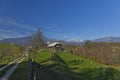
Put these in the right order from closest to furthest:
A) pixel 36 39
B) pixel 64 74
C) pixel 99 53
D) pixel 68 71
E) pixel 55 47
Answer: pixel 64 74
pixel 68 71
pixel 36 39
pixel 99 53
pixel 55 47

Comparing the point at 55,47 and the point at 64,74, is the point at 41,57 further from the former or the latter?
the point at 55,47

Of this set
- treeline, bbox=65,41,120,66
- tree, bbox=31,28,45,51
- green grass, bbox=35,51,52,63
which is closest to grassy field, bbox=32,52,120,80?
green grass, bbox=35,51,52,63

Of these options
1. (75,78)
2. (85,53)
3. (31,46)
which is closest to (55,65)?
(75,78)

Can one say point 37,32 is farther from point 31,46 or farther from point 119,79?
point 119,79

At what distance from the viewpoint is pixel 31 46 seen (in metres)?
94.5

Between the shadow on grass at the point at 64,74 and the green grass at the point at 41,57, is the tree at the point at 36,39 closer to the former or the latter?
the green grass at the point at 41,57

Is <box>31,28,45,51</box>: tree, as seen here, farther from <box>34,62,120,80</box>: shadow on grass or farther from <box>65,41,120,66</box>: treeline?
<box>65,41,120,66</box>: treeline

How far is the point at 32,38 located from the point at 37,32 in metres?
9.20

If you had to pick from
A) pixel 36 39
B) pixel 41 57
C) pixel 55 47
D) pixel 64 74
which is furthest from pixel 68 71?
pixel 55 47

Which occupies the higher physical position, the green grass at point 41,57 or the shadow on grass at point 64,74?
the green grass at point 41,57

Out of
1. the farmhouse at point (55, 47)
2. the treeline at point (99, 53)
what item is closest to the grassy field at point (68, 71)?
the treeline at point (99, 53)

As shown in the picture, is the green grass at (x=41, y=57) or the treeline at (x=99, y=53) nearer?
the green grass at (x=41, y=57)

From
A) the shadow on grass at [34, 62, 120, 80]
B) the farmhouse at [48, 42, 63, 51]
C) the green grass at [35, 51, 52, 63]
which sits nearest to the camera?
the shadow on grass at [34, 62, 120, 80]

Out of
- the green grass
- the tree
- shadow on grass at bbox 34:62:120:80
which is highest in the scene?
the tree
